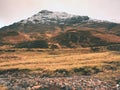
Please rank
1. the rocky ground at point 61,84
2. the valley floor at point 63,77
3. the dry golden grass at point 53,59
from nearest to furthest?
the rocky ground at point 61,84 → the valley floor at point 63,77 → the dry golden grass at point 53,59

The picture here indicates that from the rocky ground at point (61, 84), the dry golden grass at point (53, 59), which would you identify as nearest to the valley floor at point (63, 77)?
the rocky ground at point (61, 84)

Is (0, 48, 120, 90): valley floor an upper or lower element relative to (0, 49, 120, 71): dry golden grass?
lower

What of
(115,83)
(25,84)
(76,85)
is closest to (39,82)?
(25,84)

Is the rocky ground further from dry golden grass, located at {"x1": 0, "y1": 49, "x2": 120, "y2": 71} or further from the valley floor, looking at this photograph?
dry golden grass, located at {"x1": 0, "y1": 49, "x2": 120, "y2": 71}

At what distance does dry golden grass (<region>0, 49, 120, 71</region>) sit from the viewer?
110 m

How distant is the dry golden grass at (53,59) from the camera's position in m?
110

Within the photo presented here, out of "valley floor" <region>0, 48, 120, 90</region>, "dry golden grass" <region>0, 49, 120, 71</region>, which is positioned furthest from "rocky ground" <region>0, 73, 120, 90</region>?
"dry golden grass" <region>0, 49, 120, 71</region>

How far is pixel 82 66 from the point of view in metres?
103

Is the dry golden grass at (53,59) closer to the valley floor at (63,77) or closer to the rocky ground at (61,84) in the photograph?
the valley floor at (63,77)

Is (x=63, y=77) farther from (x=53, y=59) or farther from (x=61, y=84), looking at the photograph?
(x=53, y=59)

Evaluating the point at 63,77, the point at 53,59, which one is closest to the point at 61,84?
the point at 63,77

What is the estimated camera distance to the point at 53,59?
431 feet

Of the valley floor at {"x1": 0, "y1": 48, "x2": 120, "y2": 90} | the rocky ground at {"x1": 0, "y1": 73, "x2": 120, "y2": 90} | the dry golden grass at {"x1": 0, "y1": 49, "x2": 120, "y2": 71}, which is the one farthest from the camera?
the dry golden grass at {"x1": 0, "y1": 49, "x2": 120, "y2": 71}

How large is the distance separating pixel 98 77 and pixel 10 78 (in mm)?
22404
